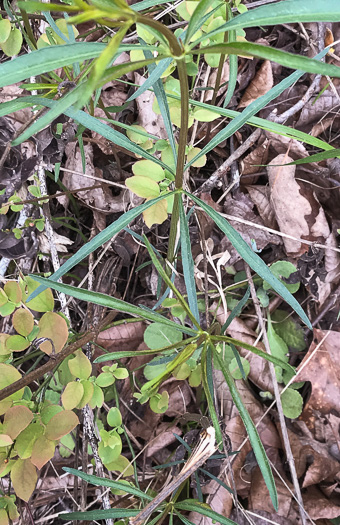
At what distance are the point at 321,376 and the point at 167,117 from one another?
113cm

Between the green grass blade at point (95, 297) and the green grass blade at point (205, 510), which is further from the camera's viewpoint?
the green grass blade at point (205, 510)

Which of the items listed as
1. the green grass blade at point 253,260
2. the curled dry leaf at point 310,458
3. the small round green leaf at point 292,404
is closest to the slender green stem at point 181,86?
the green grass blade at point 253,260

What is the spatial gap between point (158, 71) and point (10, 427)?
92 centimetres

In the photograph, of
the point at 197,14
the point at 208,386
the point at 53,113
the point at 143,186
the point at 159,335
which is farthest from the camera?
the point at 159,335

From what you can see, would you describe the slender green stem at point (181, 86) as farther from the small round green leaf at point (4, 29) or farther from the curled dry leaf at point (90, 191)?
the small round green leaf at point (4, 29)

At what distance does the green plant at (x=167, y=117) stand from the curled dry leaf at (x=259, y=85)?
0.36m

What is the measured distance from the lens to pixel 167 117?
97 cm

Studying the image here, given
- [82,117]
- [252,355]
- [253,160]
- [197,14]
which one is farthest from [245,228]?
[197,14]

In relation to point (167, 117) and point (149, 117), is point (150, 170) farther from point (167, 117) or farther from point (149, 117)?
point (149, 117)

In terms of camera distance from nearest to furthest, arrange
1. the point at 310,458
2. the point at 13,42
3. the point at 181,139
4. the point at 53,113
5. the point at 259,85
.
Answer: the point at 53,113, the point at 181,139, the point at 13,42, the point at 310,458, the point at 259,85

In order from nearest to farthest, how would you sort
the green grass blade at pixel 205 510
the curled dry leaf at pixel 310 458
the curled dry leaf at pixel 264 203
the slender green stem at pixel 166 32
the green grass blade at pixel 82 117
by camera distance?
the slender green stem at pixel 166 32, the green grass blade at pixel 82 117, the green grass blade at pixel 205 510, the curled dry leaf at pixel 310 458, the curled dry leaf at pixel 264 203

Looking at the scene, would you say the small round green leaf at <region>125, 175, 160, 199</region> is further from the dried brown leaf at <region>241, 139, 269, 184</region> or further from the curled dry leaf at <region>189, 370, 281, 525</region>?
the curled dry leaf at <region>189, 370, 281, 525</region>

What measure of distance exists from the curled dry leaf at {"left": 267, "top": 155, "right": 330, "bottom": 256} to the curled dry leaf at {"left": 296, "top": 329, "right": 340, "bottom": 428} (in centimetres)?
38

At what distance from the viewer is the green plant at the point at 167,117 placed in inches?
21.7
